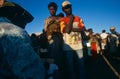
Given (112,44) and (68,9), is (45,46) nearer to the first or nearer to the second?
(68,9)

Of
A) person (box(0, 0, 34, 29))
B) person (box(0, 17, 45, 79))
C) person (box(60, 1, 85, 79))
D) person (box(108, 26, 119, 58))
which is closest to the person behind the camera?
person (box(0, 17, 45, 79))

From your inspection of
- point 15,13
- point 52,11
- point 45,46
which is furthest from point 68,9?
point 15,13

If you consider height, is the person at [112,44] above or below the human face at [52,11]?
below

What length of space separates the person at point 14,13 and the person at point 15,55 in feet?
1.49

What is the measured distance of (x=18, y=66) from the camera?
2766 millimetres

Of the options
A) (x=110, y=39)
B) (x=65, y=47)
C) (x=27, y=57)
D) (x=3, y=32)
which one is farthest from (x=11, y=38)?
(x=110, y=39)

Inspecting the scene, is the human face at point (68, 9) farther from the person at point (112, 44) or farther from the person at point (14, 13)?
the person at point (112, 44)

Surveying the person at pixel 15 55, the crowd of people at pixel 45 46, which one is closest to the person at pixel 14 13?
the crowd of people at pixel 45 46

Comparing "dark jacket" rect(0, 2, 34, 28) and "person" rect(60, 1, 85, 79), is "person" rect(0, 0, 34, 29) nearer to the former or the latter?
"dark jacket" rect(0, 2, 34, 28)

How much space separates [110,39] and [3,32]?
11553mm

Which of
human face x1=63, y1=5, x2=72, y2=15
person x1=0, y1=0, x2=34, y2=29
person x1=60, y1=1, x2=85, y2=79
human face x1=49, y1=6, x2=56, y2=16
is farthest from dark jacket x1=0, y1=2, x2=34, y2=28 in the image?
human face x1=49, y1=6, x2=56, y2=16

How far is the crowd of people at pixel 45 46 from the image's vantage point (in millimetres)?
2779

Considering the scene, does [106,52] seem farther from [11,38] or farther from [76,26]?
[11,38]

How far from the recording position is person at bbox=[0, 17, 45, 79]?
2.75m
